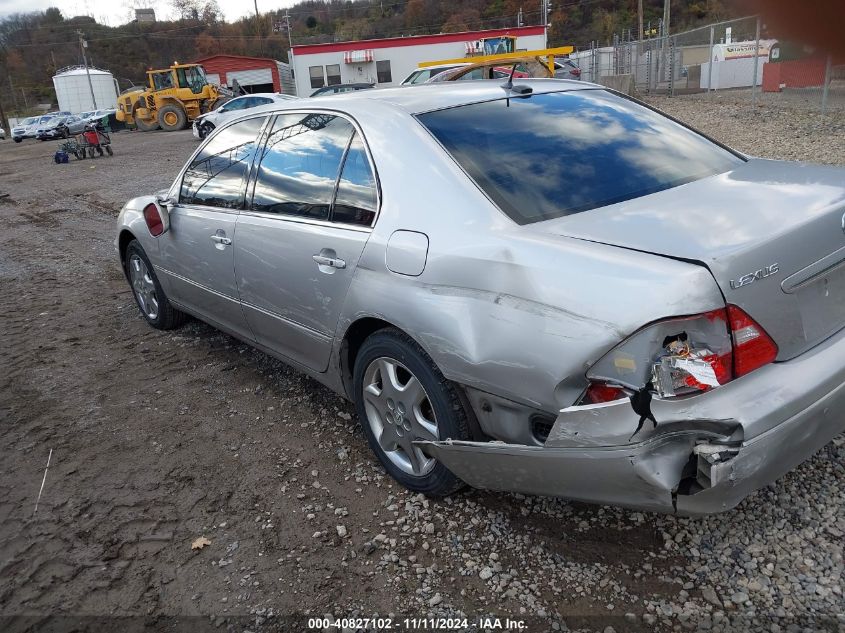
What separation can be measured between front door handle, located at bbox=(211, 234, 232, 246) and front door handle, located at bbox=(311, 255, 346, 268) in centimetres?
87

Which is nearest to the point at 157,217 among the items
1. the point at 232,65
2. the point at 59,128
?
the point at 59,128

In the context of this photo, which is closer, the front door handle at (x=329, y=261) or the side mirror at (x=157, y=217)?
the front door handle at (x=329, y=261)

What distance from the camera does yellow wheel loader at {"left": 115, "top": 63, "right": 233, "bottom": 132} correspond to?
31.7 metres

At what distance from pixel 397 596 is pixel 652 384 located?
1169 millimetres

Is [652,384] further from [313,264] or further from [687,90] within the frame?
[687,90]

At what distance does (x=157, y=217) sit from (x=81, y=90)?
68.1m

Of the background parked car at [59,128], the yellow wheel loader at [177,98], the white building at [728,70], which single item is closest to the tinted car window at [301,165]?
the white building at [728,70]

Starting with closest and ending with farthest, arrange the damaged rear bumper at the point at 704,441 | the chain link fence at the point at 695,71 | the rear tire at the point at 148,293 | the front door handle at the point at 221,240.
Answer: the damaged rear bumper at the point at 704,441 < the front door handle at the point at 221,240 < the rear tire at the point at 148,293 < the chain link fence at the point at 695,71

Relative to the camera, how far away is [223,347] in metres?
4.89

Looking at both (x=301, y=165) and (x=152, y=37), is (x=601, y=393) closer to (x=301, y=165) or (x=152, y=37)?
(x=301, y=165)

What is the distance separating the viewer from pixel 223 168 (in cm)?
408

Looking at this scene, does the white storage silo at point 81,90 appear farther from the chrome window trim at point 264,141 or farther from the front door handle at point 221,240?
the front door handle at point 221,240

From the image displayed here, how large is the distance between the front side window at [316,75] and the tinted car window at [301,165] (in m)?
37.8

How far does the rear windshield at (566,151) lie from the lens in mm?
2613
